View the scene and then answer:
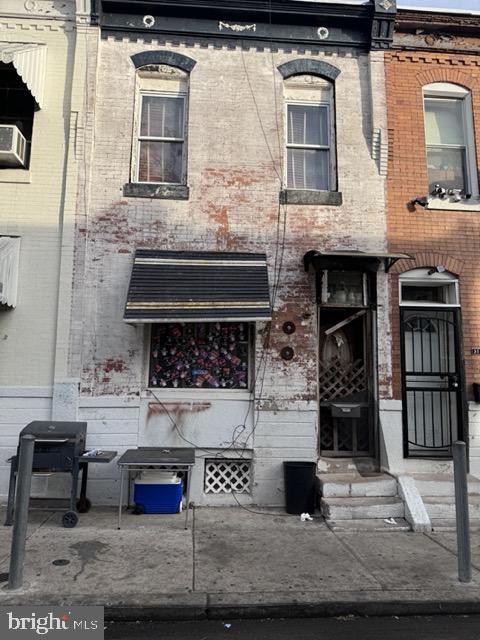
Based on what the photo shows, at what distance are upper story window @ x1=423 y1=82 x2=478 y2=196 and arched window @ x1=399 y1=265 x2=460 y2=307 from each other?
157 centimetres

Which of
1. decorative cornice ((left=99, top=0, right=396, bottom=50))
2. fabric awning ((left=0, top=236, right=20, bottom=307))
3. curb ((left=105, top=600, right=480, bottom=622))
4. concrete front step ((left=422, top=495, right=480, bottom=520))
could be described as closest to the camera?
curb ((left=105, top=600, right=480, bottom=622))

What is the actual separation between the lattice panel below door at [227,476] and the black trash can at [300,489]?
0.70 metres

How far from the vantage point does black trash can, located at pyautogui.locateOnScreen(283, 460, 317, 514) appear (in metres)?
6.92

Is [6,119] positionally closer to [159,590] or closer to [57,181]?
[57,181]

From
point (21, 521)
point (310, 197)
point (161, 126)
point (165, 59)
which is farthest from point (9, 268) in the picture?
point (310, 197)

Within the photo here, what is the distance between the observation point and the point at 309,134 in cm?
848

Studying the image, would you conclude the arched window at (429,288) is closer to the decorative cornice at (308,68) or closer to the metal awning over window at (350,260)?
the metal awning over window at (350,260)

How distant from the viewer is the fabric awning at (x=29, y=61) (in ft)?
24.4

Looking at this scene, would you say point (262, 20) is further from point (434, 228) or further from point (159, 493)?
point (159, 493)

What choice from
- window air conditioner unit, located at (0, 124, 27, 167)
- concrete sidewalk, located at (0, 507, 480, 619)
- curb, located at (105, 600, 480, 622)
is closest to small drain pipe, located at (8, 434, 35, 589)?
concrete sidewalk, located at (0, 507, 480, 619)

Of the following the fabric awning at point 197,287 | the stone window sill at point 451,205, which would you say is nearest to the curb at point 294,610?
the fabric awning at point 197,287

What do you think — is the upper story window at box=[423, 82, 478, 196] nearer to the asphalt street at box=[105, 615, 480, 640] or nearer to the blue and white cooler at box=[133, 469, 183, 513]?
the blue and white cooler at box=[133, 469, 183, 513]

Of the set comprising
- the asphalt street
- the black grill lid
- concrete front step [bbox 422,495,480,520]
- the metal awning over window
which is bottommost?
the asphalt street

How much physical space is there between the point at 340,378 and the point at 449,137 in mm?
4692
